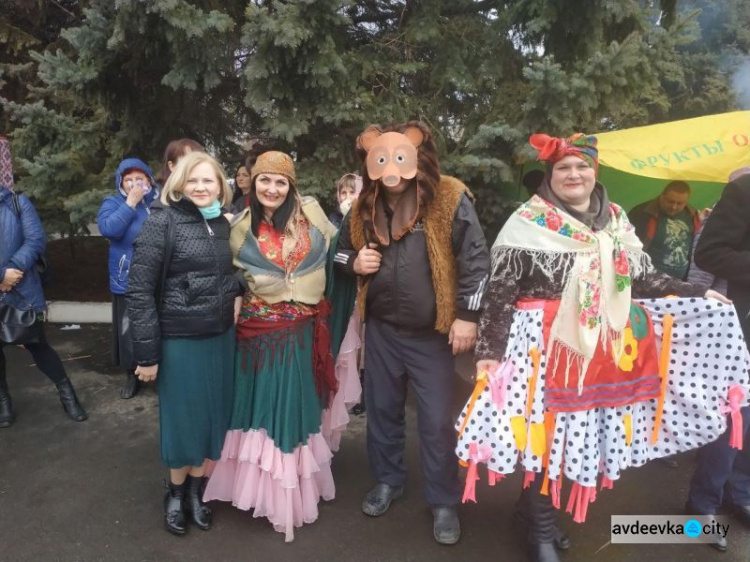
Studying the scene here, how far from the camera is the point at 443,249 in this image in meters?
2.41

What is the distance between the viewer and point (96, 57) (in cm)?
395

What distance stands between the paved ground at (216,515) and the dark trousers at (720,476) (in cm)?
19

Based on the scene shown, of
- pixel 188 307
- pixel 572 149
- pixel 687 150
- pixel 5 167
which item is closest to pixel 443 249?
pixel 572 149

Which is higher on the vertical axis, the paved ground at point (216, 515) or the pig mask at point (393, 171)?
the pig mask at point (393, 171)

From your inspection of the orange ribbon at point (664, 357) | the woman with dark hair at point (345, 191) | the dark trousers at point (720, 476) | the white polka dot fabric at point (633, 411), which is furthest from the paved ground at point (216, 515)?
the woman with dark hair at point (345, 191)

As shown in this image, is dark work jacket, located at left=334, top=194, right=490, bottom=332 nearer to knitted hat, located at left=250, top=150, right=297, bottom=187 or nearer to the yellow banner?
knitted hat, located at left=250, top=150, right=297, bottom=187

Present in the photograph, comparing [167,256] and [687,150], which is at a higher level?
[687,150]

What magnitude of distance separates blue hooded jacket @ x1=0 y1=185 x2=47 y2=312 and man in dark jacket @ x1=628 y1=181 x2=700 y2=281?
14.1 feet

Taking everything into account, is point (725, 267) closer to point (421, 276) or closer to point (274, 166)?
point (421, 276)

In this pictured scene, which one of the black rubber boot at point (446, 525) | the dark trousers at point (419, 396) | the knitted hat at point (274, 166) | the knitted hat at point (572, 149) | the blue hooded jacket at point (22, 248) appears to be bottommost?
the black rubber boot at point (446, 525)

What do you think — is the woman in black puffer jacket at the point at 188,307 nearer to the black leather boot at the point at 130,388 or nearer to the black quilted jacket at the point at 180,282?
the black quilted jacket at the point at 180,282

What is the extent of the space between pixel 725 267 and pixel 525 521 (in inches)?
62.0

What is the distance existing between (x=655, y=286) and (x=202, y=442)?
2242mm

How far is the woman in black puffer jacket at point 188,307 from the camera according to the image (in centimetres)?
227
